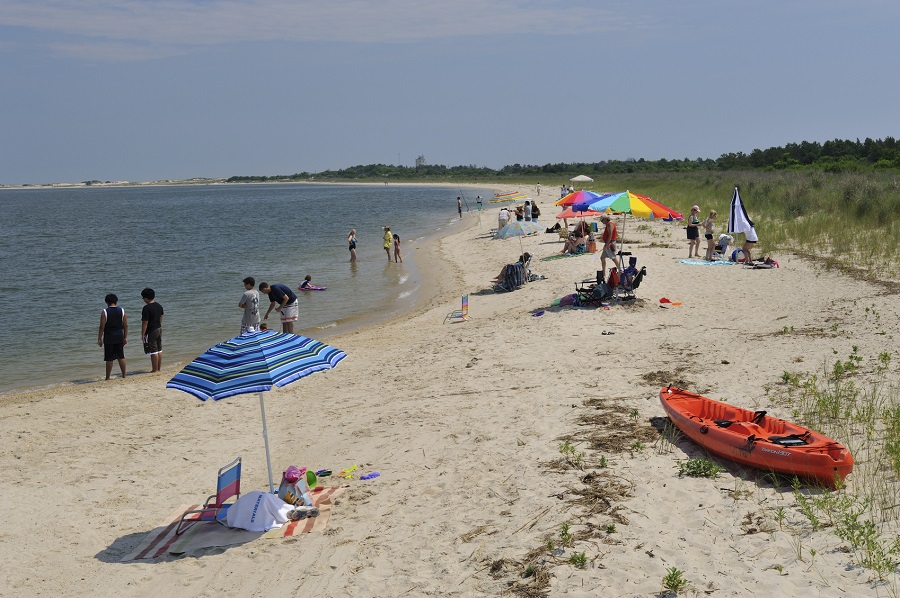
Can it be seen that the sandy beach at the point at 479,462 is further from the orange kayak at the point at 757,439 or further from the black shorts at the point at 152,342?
the black shorts at the point at 152,342

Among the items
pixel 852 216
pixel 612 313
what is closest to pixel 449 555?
pixel 612 313

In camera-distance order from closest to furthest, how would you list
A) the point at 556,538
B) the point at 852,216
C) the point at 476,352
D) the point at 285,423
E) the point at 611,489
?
1. the point at 556,538
2. the point at 611,489
3. the point at 285,423
4. the point at 476,352
5. the point at 852,216

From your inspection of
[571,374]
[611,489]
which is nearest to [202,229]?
[571,374]

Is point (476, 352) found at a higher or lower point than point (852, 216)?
lower

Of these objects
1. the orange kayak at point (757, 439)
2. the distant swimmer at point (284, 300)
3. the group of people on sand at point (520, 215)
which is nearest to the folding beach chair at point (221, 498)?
the orange kayak at point (757, 439)

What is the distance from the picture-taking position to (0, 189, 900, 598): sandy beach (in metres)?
5.48

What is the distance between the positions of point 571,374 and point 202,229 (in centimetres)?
4730

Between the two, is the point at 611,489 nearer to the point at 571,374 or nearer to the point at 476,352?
the point at 571,374

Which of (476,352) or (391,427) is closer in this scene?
(391,427)

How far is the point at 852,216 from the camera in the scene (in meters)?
22.1

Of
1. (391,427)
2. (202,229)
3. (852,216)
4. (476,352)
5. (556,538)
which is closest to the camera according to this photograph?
(556,538)

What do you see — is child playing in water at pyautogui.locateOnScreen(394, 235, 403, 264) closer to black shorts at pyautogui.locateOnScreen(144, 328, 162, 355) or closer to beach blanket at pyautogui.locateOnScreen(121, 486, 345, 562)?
black shorts at pyautogui.locateOnScreen(144, 328, 162, 355)

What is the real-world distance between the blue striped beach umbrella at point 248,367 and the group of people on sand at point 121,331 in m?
6.29

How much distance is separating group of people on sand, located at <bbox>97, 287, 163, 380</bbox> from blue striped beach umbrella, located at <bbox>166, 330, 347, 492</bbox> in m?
6.29
